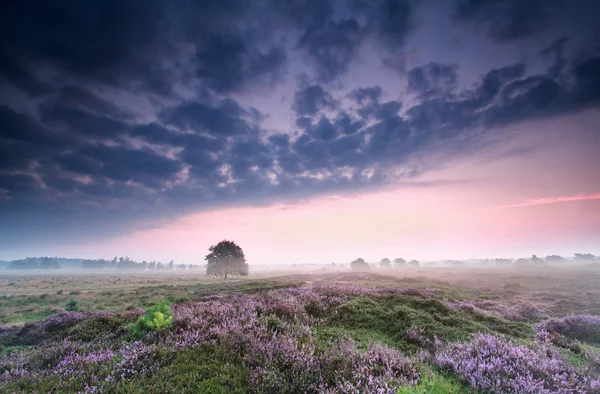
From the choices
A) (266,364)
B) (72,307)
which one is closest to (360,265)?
(72,307)

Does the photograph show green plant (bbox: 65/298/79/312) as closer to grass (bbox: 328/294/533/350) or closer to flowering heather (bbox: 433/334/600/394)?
grass (bbox: 328/294/533/350)

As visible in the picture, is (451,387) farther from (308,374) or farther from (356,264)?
(356,264)

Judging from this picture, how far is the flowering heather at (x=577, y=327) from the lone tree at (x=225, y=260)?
237 feet

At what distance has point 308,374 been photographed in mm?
5004

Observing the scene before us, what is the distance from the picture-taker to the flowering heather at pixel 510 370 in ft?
15.2

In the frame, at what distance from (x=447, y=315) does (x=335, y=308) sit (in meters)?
4.60

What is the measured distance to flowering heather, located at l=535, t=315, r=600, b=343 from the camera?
10.5 m

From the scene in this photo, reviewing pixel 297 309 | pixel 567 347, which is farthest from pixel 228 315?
pixel 567 347

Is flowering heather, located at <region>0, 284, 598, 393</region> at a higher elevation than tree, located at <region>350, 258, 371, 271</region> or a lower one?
higher

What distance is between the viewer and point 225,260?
→ 75750mm

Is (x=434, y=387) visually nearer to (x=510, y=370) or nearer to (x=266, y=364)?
(x=510, y=370)

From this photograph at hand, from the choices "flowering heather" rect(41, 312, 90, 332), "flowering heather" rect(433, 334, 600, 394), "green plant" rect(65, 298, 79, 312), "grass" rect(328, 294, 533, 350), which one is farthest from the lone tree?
"flowering heather" rect(433, 334, 600, 394)

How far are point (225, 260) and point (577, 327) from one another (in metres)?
74.3

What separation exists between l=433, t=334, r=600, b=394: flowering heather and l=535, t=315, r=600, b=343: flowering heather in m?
6.41
